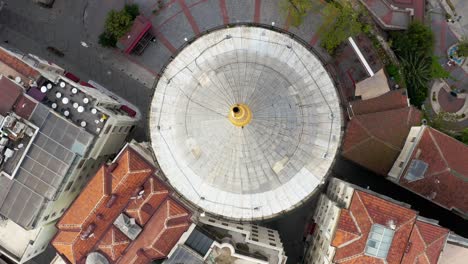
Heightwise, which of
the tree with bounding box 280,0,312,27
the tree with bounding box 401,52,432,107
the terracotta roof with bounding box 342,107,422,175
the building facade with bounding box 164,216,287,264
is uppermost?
the tree with bounding box 280,0,312,27

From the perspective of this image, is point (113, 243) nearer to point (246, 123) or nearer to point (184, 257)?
point (184, 257)

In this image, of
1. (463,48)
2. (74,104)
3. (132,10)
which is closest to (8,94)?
(74,104)

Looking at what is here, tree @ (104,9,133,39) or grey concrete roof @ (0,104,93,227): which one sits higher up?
tree @ (104,9,133,39)

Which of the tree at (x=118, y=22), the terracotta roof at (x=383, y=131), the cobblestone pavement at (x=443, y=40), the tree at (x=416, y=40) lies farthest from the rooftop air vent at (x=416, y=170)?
the tree at (x=118, y=22)

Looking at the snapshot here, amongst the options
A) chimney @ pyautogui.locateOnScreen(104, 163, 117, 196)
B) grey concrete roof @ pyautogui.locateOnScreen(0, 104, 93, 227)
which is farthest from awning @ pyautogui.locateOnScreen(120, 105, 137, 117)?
chimney @ pyautogui.locateOnScreen(104, 163, 117, 196)

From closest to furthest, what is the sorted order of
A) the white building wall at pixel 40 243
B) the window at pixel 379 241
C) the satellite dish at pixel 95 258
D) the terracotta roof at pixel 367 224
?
the window at pixel 379 241
the terracotta roof at pixel 367 224
the satellite dish at pixel 95 258
the white building wall at pixel 40 243

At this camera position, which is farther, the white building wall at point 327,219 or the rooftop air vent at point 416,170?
the rooftop air vent at point 416,170

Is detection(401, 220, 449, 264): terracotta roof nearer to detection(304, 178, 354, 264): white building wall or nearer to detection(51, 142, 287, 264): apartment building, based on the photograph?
detection(304, 178, 354, 264): white building wall

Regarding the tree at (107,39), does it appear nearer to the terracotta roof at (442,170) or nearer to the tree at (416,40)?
the tree at (416,40)
